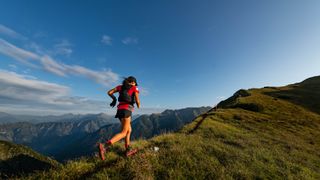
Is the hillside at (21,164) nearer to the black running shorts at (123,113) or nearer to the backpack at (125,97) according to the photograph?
the black running shorts at (123,113)

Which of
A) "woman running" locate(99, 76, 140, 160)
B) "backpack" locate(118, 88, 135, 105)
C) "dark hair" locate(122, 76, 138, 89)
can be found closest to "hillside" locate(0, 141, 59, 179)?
"woman running" locate(99, 76, 140, 160)

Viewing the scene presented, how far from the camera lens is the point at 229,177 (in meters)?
8.38

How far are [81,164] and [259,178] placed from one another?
24.5ft

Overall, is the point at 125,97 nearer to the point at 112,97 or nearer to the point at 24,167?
the point at 112,97

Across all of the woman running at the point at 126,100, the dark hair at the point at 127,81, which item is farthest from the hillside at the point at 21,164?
the dark hair at the point at 127,81

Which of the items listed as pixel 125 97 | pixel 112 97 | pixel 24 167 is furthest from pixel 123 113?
pixel 24 167

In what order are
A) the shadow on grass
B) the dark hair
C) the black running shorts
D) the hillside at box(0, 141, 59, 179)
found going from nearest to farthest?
1. the shadow on grass
2. the hillside at box(0, 141, 59, 179)
3. the black running shorts
4. the dark hair

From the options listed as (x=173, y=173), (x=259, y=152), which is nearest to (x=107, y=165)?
(x=173, y=173)

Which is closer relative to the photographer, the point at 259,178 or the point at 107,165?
the point at 107,165

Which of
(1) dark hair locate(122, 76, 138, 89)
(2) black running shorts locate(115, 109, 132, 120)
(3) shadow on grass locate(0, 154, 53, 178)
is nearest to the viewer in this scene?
(3) shadow on grass locate(0, 154, 53, 178)

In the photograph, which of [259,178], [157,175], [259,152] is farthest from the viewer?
[259,152]

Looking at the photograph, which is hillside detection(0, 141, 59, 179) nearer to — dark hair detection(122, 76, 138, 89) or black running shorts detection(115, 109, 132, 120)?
black running shorts detection(115, 109, 132, 120)

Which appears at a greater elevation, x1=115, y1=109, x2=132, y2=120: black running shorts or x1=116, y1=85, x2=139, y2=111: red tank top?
x1=116, y1=85, x2=139, y2=111: red tank top

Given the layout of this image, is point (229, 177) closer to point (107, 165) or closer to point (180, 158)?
point (180, 158)
